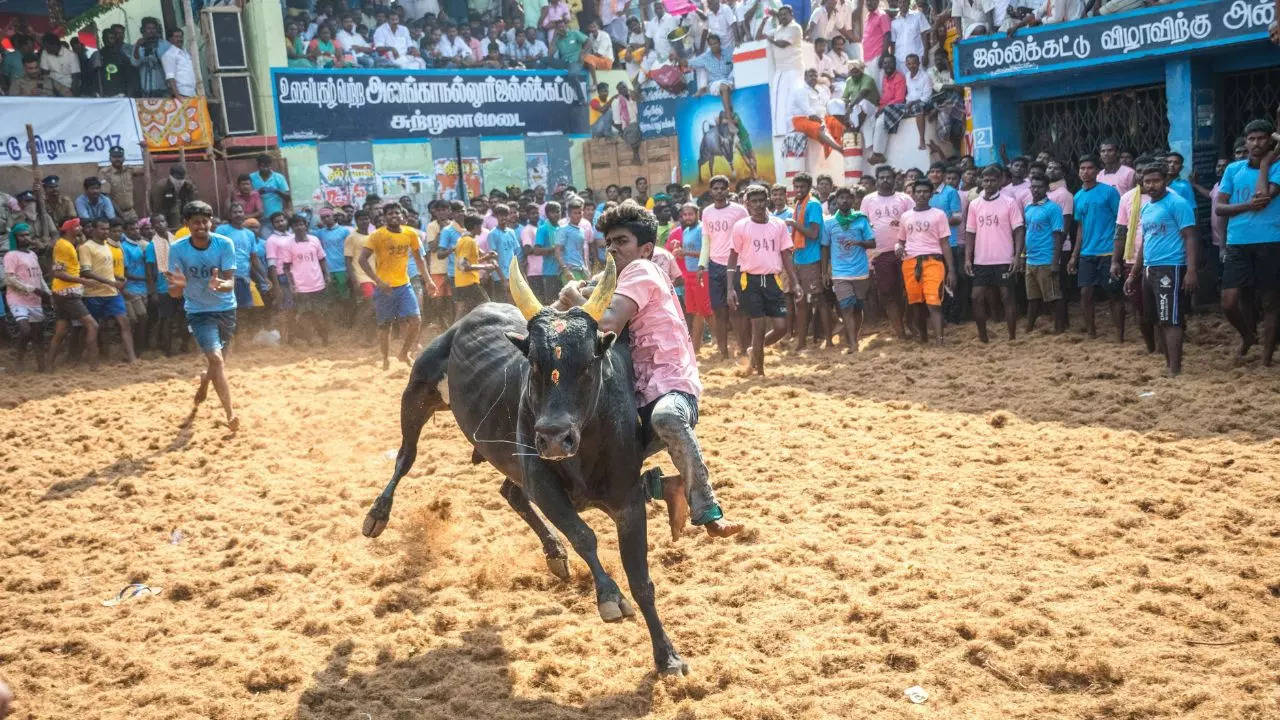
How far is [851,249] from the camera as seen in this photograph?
42.8 feet

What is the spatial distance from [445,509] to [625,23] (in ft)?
59.9

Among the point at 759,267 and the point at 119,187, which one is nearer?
the point at 759,267

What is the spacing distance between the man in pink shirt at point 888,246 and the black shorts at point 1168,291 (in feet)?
11.5

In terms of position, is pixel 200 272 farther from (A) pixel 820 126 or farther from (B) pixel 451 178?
(B) pixel 451 178

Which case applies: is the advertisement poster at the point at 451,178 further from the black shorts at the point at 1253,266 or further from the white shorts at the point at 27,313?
the black shorts at the point at 1253,266

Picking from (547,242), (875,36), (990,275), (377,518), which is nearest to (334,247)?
(547,242)

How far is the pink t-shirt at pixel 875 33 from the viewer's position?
17984 millimetres

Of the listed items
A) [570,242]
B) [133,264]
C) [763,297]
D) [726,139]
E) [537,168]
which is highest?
[726,139]

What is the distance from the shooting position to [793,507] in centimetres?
734

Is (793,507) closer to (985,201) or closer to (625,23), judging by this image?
(985,201)

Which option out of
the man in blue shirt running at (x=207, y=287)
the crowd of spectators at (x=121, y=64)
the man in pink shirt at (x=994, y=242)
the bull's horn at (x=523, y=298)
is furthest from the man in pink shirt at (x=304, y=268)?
the bull's horn at (x=523, y=298)

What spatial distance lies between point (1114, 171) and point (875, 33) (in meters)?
6.59

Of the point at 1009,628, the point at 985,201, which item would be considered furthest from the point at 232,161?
the point at 1009,628

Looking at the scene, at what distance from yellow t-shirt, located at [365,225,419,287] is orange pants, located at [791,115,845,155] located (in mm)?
8002
